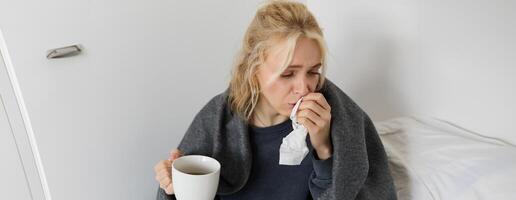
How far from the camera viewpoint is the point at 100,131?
3.56 ft

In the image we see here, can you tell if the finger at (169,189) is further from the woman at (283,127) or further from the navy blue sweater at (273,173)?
the navy blue sweater at (273,173)

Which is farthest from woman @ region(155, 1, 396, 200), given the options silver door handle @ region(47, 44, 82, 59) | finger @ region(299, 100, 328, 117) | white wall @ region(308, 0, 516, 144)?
silver door handle @ region(47, 44, 82, 59)

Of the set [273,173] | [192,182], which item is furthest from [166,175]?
[273,173]

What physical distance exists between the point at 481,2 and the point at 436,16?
0.11 metres

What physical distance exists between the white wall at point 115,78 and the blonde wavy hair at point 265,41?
0.29 metres

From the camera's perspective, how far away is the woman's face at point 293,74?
0.82 m

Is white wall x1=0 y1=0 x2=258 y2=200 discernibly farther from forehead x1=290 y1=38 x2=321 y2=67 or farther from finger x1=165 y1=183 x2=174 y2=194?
forehead x1=290 y1=38 x2=321 y2=67

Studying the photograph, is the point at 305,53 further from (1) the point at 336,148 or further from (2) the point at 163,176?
(2) the point at 163,176

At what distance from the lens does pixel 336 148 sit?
2.81ft

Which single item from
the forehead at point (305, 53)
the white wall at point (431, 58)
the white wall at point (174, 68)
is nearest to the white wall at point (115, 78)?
the white wall at point (174, 68)

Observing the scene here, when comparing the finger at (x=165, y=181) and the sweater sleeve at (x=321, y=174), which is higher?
the finger at (x=165, y=181)

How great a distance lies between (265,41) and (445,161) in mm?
456

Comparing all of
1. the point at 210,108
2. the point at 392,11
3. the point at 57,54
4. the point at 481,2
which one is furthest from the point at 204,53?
the point at 481,2

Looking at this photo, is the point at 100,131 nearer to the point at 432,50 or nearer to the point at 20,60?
the point at 20,60
